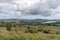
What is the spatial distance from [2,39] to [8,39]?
0.49m

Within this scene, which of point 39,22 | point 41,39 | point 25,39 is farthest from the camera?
point 39,22

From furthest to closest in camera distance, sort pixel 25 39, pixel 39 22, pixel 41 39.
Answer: pixel 39 22 → pixel 41 39 → pixel 25 39

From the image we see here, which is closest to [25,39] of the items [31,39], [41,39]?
[31,39]

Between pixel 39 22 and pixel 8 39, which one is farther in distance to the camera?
pixel 39 22

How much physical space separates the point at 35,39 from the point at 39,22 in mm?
83932

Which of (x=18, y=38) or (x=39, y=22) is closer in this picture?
(x=18, y=38)

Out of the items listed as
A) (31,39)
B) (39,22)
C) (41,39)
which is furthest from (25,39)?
(39,22)

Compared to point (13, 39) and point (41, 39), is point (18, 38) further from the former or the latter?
point (41, 39)

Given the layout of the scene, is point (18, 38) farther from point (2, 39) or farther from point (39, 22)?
point (39, 22)

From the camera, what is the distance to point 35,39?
642 inches

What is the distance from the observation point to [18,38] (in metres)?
15.8

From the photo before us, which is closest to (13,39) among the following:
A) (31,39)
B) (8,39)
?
(8,39)

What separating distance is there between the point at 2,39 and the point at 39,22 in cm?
8483

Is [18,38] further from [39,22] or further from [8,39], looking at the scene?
[39,22]
